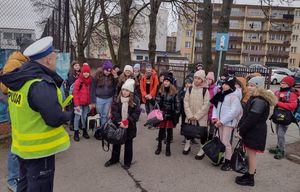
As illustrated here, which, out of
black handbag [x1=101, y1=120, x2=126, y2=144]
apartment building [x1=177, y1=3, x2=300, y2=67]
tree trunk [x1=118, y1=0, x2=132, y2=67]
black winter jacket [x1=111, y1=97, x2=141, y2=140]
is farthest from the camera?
apartment building [x1=177, y1=3, x2=300, y2=67]

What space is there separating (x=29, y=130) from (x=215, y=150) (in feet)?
11.6

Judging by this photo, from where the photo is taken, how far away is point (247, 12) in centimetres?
7544

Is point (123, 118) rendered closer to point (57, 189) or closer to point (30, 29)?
point (57, 189)

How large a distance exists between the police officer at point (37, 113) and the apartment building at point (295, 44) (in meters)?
79.2

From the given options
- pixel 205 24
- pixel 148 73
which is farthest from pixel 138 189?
pixel 205 24

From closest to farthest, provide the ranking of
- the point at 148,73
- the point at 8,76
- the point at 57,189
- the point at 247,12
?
the point at 8,76 < the point at 57,189 < the point at 148,73 < the point at 247,12

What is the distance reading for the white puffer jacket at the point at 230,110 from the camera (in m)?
5.20

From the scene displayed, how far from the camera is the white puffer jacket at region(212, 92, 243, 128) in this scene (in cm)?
520

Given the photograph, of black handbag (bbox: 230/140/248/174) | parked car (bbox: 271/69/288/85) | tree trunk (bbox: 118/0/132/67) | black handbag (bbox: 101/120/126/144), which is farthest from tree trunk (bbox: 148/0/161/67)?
parked car (bbox: 271/69/288/85)

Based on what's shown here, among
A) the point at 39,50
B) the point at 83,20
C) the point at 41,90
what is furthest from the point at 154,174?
the point at 83,20

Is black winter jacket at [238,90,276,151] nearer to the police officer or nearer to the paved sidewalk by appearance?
the paved sidewalk

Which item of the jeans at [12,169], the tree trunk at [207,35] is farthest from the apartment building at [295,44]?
the jeans at [12,169]

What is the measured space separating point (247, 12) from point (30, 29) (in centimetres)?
7580

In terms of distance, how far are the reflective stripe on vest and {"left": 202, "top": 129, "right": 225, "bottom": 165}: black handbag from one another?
3262 millimetres
